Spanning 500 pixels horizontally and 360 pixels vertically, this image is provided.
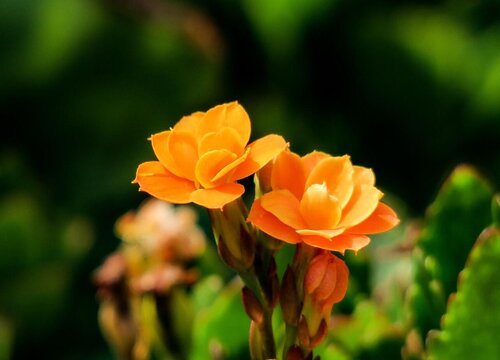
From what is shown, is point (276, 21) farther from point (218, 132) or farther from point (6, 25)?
point (218, 132)

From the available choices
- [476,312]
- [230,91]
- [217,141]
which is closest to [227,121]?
[217,141]

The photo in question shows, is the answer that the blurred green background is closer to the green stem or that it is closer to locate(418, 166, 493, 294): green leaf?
locate(418, 166, 493, 294): green leaf

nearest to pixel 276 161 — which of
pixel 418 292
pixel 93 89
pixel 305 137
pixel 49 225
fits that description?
pixel 418 292

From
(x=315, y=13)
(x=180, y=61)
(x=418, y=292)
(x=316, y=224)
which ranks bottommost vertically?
(x=180, y=61)

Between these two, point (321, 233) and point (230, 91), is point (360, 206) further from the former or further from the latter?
point (230, 91)

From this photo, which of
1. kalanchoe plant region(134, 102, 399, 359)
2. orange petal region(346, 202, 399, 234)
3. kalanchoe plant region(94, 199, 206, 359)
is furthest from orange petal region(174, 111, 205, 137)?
kalanchoe plant region(94, 199, 206, 359)

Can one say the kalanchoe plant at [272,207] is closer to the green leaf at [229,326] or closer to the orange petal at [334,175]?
the orange petal at [334,175]
